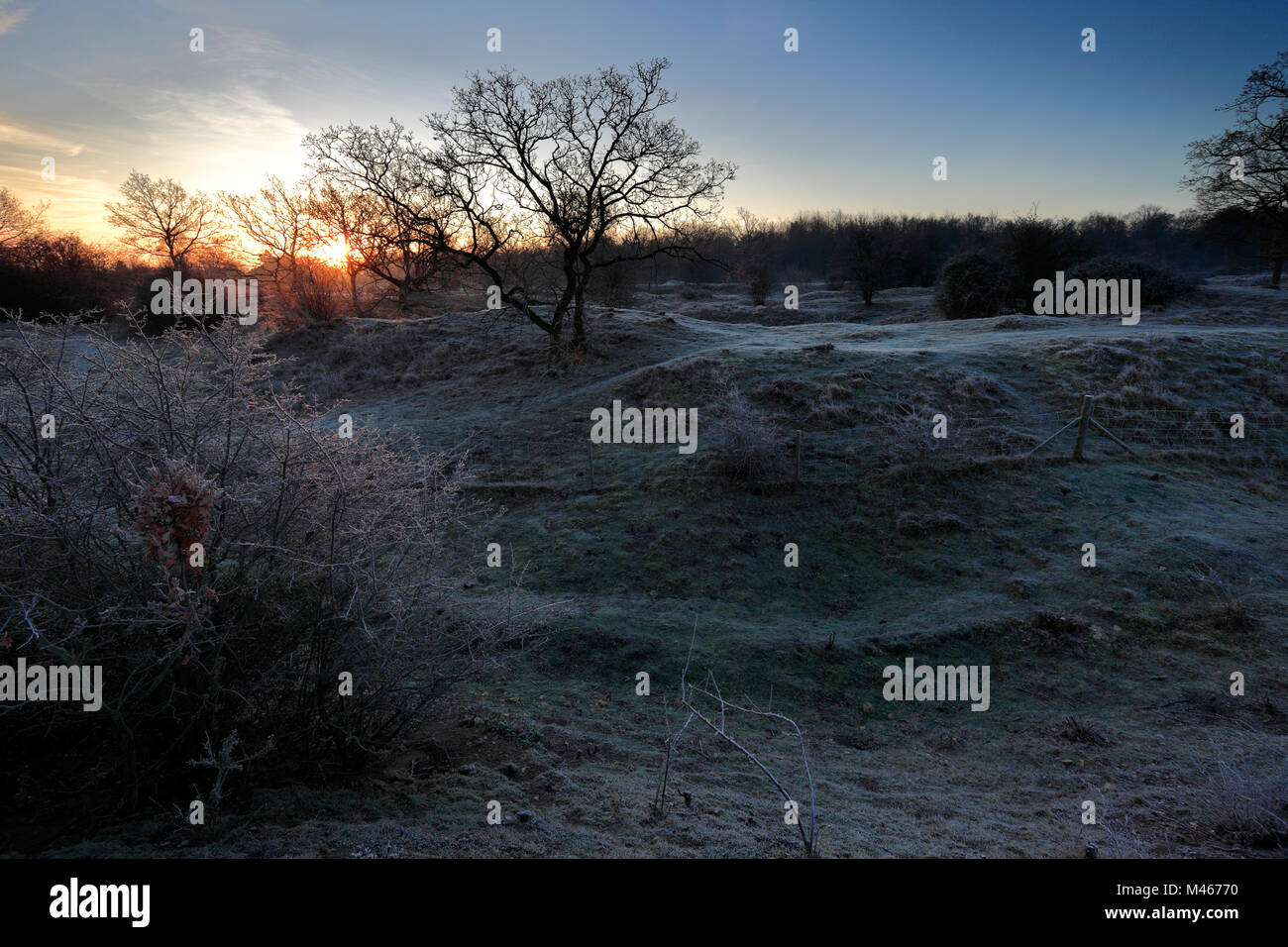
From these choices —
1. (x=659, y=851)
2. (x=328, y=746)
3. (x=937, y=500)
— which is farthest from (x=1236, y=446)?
(x=328, y=746)

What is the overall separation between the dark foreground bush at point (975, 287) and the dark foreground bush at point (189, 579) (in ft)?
99.6

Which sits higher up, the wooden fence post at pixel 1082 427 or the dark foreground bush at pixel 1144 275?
the dark foreground bush at pixel 1144 275

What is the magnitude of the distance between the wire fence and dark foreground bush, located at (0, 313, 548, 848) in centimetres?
795

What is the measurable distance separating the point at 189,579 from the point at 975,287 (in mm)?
32719

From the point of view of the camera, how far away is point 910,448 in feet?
41.7

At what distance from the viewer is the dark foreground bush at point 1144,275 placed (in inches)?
1135

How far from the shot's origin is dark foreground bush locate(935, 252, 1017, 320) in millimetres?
29906

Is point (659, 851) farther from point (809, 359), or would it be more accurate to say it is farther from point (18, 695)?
point (809, 359)
